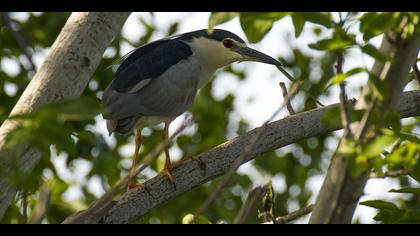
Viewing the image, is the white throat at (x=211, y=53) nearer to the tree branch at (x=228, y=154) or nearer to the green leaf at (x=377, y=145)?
the tree branch at (x=228, y=154)

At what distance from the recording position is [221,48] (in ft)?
18.1

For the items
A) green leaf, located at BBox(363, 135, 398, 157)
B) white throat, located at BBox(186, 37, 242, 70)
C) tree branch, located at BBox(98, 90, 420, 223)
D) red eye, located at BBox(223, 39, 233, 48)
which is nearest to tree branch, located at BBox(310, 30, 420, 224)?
green leaf, located at BBox(363, 135, 398, 157)

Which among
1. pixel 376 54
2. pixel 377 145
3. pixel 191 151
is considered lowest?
pixel 191 151

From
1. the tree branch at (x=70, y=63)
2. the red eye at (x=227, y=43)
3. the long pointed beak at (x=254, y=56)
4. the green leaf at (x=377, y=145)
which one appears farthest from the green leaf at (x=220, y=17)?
the red eye at (x=227, y=43)

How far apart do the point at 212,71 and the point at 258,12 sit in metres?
2.99

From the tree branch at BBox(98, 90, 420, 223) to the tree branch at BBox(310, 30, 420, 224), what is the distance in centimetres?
149

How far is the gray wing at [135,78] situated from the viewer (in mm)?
4645

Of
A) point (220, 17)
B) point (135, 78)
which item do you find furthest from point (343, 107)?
point (135, 78)

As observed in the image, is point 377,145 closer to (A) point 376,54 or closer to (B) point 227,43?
(A) point 376,54

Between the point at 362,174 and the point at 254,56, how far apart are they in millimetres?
3332

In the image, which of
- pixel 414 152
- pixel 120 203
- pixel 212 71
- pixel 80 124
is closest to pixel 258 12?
pixel 414 152

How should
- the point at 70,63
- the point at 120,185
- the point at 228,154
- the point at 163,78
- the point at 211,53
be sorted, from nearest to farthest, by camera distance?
the point at 120,185 → the point at 228,154 → the point at 70,63 → the point at 163,78 → the point at 211,53

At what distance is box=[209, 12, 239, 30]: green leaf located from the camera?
2.37 m
